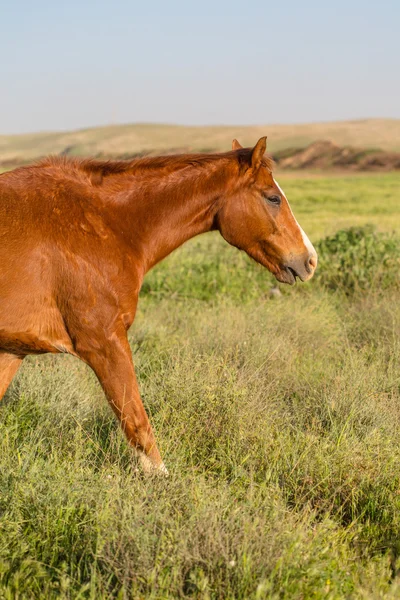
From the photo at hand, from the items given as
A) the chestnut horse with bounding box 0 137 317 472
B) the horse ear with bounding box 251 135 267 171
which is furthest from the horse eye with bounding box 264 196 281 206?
the horse ear with bounding box 251 135 267 171

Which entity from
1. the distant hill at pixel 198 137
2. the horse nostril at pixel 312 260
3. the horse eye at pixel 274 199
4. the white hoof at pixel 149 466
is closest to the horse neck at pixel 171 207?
the horse eye at pixel 274 199

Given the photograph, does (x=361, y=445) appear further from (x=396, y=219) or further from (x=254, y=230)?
(x=396, y=219)

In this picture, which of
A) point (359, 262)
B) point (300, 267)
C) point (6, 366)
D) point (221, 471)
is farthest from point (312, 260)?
point (359, 262)

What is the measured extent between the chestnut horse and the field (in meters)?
0.50

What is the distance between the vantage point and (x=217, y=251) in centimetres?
1148

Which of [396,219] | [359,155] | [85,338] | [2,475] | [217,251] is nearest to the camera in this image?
[2,475]

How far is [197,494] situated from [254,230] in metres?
2.07

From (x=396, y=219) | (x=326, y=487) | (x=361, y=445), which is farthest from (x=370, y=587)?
(x=396, y=219)

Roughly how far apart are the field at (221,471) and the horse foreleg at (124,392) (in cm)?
16

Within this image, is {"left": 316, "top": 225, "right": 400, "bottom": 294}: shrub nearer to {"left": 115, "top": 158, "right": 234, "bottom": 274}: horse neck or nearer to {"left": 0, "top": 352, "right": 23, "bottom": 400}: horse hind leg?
{"left": 115, "top": 158, "right": 234, "bottom": 274}: horse neck

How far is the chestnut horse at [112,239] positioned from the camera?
4.09 metres

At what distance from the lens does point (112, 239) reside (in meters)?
4.34

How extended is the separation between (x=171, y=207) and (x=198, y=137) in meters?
103

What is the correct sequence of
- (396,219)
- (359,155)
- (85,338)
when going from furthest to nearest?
(359,155) < (396,219) < (85,338)
